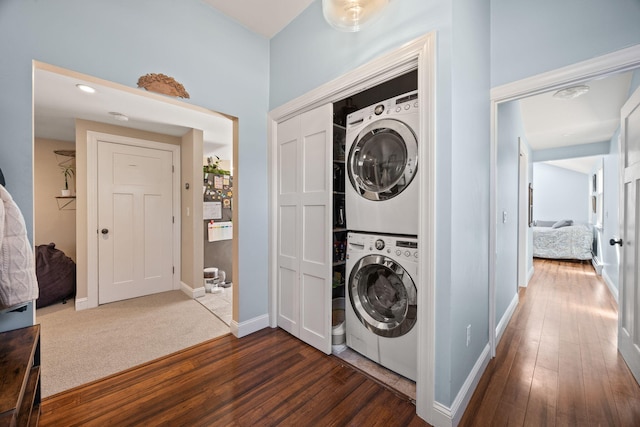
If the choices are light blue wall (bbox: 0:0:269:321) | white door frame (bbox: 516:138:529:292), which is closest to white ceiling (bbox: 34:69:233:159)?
light blue wall (bbox: 0:0:269:321)

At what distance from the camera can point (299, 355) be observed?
208 centimetres

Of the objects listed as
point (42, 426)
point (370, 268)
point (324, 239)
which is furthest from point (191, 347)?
point (370, 268)

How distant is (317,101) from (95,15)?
1.48 m

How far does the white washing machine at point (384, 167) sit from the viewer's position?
1.65 meters

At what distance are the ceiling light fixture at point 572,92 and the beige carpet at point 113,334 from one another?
429cm

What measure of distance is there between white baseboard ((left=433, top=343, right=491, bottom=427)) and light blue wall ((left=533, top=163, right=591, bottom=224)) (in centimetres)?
862

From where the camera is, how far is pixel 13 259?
43.6 inches

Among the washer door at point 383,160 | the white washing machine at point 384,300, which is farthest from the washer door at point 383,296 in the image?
the washer door at point 383,160

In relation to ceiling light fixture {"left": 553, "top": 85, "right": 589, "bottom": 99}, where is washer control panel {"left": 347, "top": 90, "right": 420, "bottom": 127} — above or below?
below

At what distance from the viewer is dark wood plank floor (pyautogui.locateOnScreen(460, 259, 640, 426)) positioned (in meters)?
1.49

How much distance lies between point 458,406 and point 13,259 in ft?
7.45

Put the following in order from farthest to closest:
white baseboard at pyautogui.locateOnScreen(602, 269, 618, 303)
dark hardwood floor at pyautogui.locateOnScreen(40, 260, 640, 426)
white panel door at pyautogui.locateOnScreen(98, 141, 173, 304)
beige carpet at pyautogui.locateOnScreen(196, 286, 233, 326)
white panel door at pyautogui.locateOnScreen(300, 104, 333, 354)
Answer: white baseboard at pyautogui.locateOnScreen(602, 269, 618, 303)
white panel door at pyautogui.locateOnScreen(98, 141, 173, 304)
beige carpet at pyautogui.locateOnScreen(196, 286, 233, 326)
white panel door at pyautogui.locateOnScreen(300, 104, 333, 354)
dark hardwood floor at pyautogui.locateOnScreen(40, 260, 640, 426)

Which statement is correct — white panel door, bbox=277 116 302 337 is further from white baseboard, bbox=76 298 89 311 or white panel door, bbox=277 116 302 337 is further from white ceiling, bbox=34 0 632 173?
white baseboard, bbox=76 298 89 311

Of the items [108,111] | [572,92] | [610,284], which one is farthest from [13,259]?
[610,284]
